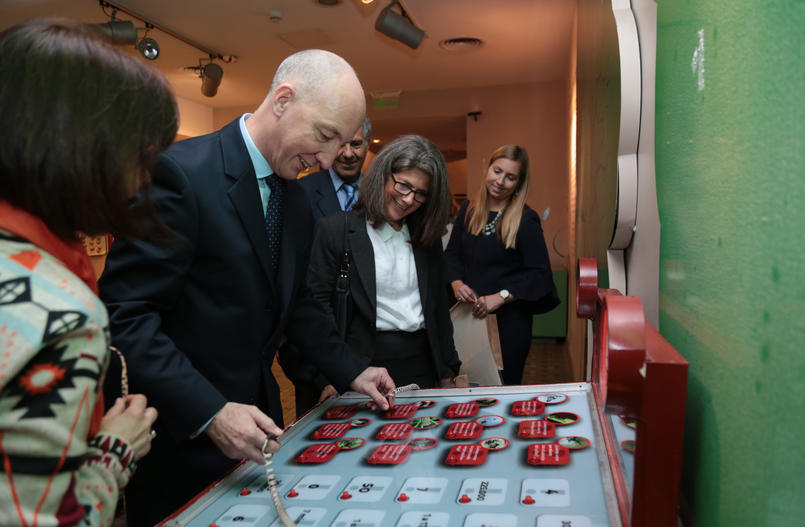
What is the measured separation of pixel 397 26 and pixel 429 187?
301 centimetres

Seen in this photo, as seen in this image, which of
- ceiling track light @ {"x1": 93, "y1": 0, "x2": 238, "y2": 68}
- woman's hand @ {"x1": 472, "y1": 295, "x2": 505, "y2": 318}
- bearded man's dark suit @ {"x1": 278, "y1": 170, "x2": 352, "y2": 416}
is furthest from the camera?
ceiling track light @ {"x1": 93, "y1": 0, "x2": 238, "y2": 68}

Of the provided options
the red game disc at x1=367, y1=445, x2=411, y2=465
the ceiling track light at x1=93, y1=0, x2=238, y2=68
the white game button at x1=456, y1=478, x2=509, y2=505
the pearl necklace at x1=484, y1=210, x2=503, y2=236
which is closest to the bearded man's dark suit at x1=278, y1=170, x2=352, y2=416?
the red game disc at x1=367, y1=445, x2=411, y2=465

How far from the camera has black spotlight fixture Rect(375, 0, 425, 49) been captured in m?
4.58

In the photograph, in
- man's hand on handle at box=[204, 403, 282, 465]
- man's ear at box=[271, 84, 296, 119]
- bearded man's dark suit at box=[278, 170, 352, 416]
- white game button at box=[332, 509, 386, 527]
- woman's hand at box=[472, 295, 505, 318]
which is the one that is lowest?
bearded man's dark suit at box=[278, 170, 352, 416]

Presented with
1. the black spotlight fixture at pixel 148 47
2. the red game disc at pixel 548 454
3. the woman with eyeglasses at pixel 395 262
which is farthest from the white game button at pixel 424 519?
the black spotlight fixture at pixel 148 47

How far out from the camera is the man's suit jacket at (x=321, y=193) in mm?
2897

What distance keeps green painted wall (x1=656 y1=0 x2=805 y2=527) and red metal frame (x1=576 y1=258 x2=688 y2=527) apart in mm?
66

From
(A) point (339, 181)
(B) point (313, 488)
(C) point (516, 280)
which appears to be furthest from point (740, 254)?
(A) point (339, 181)

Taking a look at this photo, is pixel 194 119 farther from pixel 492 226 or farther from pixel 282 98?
pixel 282 98

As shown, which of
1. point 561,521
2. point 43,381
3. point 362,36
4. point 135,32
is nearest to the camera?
point 43,381

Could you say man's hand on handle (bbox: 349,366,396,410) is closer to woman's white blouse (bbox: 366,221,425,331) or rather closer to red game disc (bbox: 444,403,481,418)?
red game disc (bbox: 444,403,481,418)

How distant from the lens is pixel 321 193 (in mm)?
2965

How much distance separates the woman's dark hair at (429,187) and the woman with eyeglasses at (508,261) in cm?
89

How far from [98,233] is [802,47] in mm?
728
